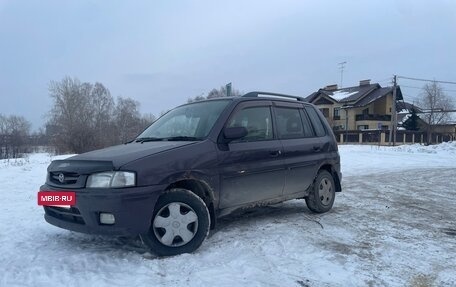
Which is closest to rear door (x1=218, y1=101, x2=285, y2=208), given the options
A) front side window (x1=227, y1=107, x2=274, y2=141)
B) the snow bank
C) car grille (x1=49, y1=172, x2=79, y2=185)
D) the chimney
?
front side window (x1=227, y1=107, x2=274, y2=141)

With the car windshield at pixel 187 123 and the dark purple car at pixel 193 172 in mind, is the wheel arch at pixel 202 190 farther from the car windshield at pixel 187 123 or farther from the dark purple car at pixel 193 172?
the car windshield at pixel 187 123

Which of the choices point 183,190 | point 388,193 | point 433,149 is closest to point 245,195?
point 183,190

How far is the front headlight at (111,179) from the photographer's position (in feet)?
13.5

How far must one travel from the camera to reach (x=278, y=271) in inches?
157

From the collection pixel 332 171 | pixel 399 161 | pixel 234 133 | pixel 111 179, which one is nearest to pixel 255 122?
pixel 234 133

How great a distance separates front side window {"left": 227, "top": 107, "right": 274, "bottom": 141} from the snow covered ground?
1.25m

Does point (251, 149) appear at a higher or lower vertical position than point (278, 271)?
higher

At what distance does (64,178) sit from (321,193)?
4.02 metres

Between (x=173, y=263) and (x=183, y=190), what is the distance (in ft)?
2.58

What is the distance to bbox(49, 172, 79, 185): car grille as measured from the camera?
4328 millimetres

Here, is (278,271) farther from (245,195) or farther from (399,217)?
(399,217)

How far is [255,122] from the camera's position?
564 cm

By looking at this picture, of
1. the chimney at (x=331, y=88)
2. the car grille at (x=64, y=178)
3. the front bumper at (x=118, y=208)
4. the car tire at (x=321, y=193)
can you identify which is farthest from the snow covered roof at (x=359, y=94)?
the front bumper at (x=118, y=208)

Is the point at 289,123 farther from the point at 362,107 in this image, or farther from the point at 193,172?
the point at 362,107
